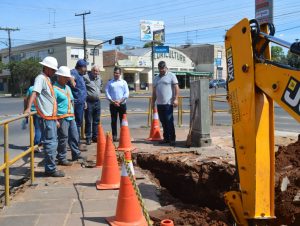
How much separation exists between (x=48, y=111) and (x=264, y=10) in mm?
4114

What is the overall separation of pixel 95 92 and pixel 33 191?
13.5 ft

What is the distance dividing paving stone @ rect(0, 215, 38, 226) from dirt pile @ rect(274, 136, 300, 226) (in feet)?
8.75

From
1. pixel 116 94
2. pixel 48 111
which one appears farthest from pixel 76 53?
pixel 48 111

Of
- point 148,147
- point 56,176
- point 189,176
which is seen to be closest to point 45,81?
point 56,176

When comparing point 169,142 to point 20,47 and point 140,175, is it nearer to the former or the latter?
point 140,175

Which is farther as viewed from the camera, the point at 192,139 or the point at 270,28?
the point at 192,139

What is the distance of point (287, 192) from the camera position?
15.2 feet

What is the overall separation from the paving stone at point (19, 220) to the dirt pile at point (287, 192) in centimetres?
267

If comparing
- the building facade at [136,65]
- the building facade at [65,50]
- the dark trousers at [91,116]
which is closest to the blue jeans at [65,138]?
the dark trousers at [91,116]

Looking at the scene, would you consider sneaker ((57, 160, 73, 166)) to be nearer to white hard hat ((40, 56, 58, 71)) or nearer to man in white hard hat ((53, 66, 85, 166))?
man in white hard hat ((53, 66, 85, 166))

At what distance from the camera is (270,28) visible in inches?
130

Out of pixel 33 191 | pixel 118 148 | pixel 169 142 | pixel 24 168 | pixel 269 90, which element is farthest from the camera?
pixel 169 142

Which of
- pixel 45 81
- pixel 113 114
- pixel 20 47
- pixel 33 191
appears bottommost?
pixel 33 191

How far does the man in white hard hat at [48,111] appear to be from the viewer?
21.6ft
